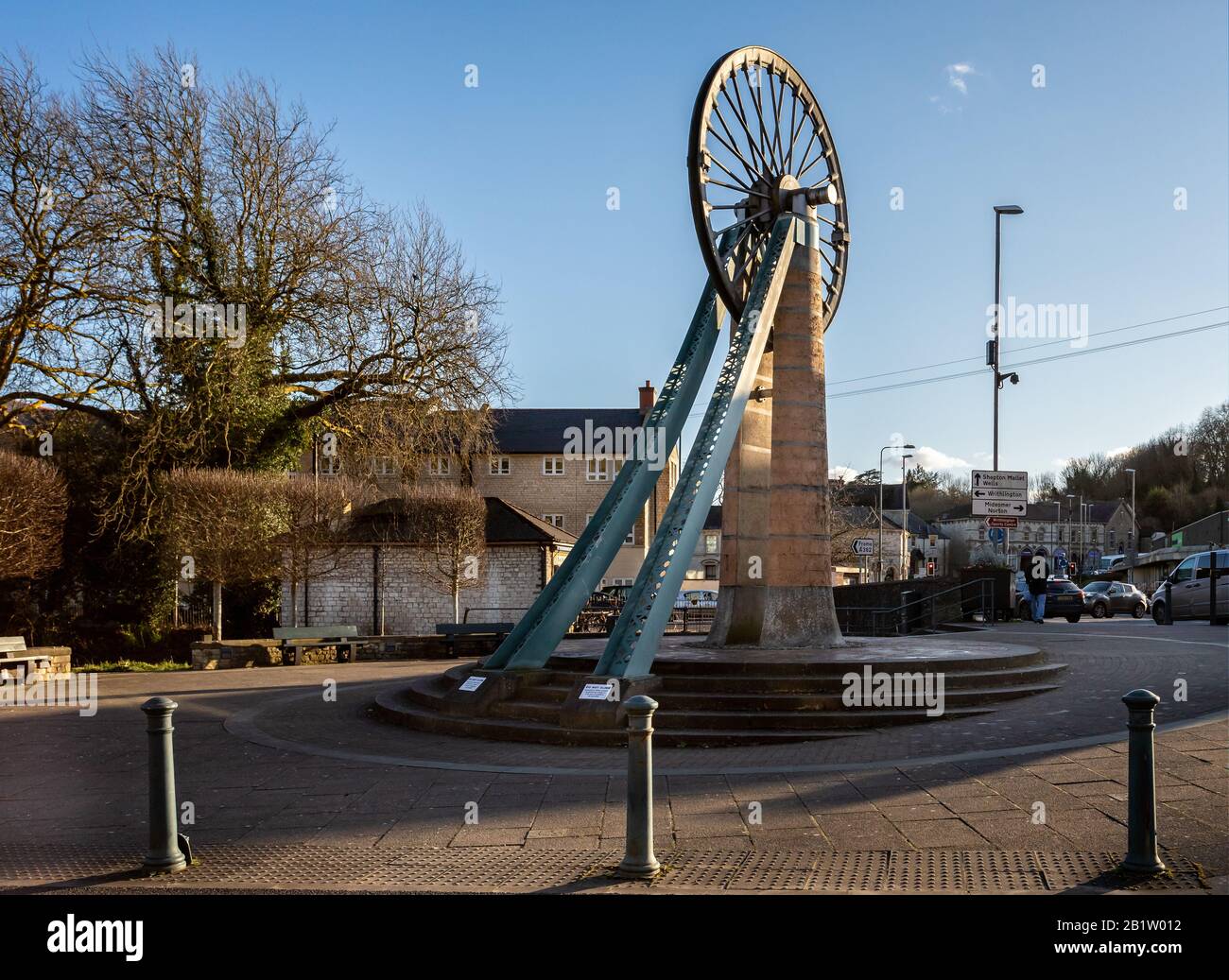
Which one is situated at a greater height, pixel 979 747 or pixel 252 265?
pixel 252 265

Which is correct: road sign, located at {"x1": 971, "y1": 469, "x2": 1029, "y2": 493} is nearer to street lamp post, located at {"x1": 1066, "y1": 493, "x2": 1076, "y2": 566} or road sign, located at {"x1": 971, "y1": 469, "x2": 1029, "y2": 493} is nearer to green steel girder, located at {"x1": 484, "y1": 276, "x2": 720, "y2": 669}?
green steel girder, located at {"x1": 484, "y1": 276, "x2": 720, "y2": 669}

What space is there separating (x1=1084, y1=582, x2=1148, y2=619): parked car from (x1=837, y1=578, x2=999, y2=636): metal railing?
1359 centimetres

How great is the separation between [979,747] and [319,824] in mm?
5850

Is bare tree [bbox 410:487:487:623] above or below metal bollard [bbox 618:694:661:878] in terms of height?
above

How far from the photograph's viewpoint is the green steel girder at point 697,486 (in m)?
12.0

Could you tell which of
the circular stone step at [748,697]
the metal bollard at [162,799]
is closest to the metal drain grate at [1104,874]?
the circular stone step at [748,697]

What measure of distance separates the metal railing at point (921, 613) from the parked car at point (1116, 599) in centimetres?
1359

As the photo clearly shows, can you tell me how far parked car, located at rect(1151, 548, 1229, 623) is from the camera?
27469 millimetres

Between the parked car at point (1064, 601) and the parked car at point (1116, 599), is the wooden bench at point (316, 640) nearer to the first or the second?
the parked car at point (1064, 601)

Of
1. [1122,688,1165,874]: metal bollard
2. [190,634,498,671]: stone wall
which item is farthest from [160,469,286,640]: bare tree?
[1122,688,1165,874]: metal bollard

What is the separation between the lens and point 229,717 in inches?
527

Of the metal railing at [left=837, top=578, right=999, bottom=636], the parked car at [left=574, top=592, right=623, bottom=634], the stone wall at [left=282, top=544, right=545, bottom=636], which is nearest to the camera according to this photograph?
the metal railing at [left=837, top=578, right=999, bottom=636]
